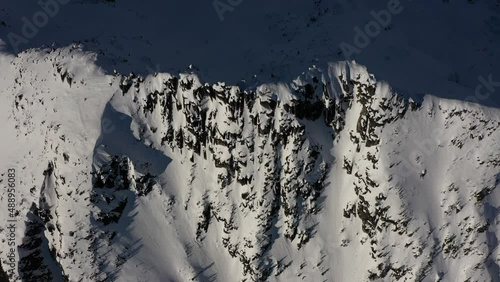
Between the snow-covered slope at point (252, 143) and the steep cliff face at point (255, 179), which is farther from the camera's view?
the steep cliff face at point (255, 179)

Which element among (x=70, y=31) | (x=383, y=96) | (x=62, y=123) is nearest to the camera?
(x=383, y=96)

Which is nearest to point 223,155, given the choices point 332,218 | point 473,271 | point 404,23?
→ point 332,218

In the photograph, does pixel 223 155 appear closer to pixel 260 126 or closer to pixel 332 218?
pixel 260 126

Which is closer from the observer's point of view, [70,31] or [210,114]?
[210,114]

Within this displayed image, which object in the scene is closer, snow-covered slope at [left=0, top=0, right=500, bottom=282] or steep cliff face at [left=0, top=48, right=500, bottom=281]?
snow-covered slope at [left=0, top=0, right=500, bottom=282]
